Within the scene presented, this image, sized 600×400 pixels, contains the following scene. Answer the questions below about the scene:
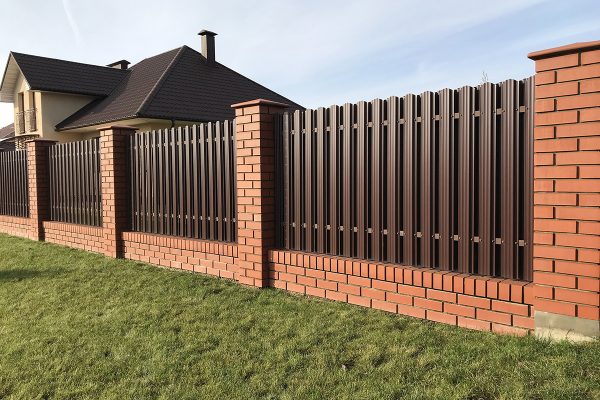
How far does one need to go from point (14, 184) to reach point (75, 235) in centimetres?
360

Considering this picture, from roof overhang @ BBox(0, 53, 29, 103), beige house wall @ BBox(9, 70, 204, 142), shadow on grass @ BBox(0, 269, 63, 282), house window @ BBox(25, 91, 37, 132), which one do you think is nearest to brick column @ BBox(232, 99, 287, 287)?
shadow on grass @ BBox(0, 269, 63, 282)

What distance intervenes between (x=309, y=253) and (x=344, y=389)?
1.88 meters

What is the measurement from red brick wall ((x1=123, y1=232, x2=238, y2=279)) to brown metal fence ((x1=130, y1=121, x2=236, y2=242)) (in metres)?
0.13

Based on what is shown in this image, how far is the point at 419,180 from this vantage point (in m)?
3.84

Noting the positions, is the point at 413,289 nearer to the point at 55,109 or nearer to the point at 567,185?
the point at 567,185

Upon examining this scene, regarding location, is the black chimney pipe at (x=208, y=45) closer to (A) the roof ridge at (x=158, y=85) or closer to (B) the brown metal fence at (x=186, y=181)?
(A) the roof ridge at (x=158, y=85)

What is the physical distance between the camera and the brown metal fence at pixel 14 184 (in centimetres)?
1025

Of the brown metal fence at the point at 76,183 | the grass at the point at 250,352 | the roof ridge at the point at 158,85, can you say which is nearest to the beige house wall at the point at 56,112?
the roof ridge at the point at 158,85

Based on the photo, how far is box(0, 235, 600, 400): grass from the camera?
2.77 metres

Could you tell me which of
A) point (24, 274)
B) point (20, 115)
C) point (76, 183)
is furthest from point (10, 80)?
point (24, 274)

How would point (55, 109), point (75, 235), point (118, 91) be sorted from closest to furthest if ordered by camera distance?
point (75, 235)
point (55, 109)
point (118, 91)

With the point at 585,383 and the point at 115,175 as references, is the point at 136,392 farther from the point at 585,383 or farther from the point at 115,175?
the point at 115,175

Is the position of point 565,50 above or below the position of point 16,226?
above

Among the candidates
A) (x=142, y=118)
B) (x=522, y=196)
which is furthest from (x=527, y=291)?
(x=142, y=118)
